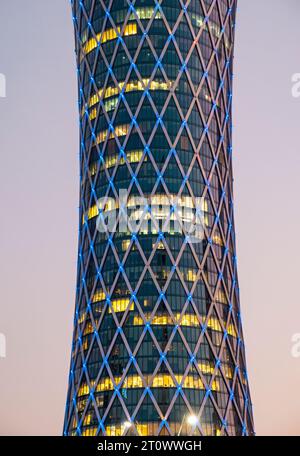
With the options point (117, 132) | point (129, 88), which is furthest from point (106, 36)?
point (117, 132)

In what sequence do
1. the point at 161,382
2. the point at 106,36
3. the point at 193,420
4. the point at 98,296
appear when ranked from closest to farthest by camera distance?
1. the point at 193,420
2. the point at 161,382
3. the point at 98,296
4. the point at 106,36

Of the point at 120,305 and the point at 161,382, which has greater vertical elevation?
the point at 120,305

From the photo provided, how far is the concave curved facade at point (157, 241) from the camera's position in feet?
490

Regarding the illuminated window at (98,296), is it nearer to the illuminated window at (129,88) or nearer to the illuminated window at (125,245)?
the illuminated window at (125,245)

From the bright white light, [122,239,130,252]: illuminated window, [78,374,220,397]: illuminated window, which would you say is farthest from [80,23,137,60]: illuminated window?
the bright white light

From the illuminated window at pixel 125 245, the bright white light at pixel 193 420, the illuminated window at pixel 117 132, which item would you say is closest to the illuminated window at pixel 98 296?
the illuminated window at pixel 125 245

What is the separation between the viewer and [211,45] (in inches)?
6398

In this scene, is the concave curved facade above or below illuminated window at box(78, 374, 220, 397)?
above

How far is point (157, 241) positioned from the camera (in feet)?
507

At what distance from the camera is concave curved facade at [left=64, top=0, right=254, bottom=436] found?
149500 millimetres

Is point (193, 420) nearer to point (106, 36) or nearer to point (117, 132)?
point (117, 132)

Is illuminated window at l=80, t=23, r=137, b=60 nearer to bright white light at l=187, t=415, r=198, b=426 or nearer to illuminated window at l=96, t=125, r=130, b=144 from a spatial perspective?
illuminated window at l=96, t=125, r=130, b=144

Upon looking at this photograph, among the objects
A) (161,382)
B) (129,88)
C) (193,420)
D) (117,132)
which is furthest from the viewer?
(129,88)
